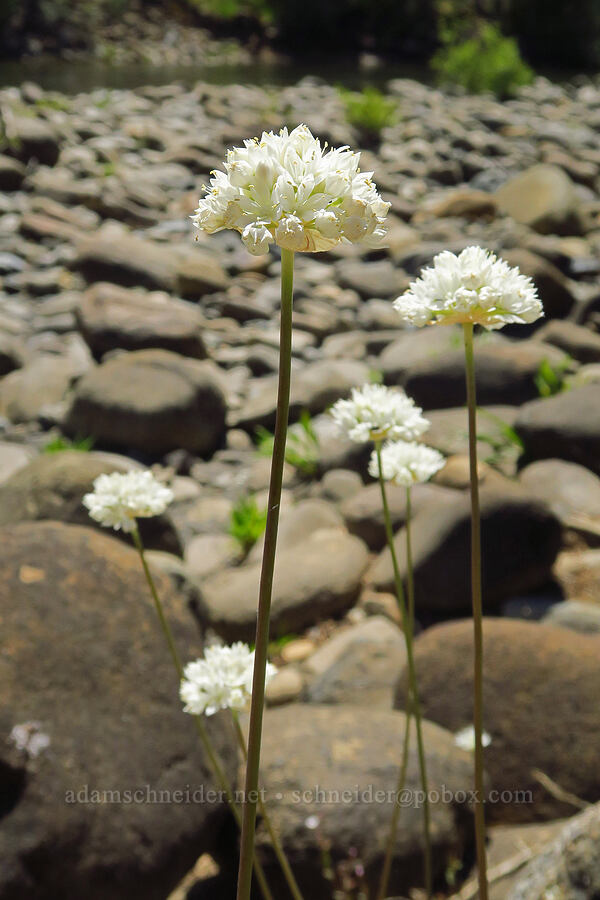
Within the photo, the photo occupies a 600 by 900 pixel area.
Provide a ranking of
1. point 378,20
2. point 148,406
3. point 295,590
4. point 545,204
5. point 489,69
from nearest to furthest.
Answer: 1. point 295,590
2. point 148,406
3. point 545,204
4. point 489,69
5. point 378,20

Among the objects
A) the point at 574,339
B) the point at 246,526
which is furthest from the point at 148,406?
the point at 574,339

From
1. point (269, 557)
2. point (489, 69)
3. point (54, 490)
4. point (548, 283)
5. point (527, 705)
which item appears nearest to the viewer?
point (269, 557)

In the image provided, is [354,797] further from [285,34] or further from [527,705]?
[285,34]

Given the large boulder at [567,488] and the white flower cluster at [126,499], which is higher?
the white flower cluster at [126,499]

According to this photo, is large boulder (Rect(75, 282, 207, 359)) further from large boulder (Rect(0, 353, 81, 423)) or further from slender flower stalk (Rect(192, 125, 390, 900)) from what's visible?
slender flower stalk (Rect(192, 125, 390, 900))

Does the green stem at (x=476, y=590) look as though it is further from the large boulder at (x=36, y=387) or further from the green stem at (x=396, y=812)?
the large boulder at (x=36, y=387)

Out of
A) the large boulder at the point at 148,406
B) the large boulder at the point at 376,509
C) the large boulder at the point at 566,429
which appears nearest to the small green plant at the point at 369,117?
the large boulder at the point at 148,406
